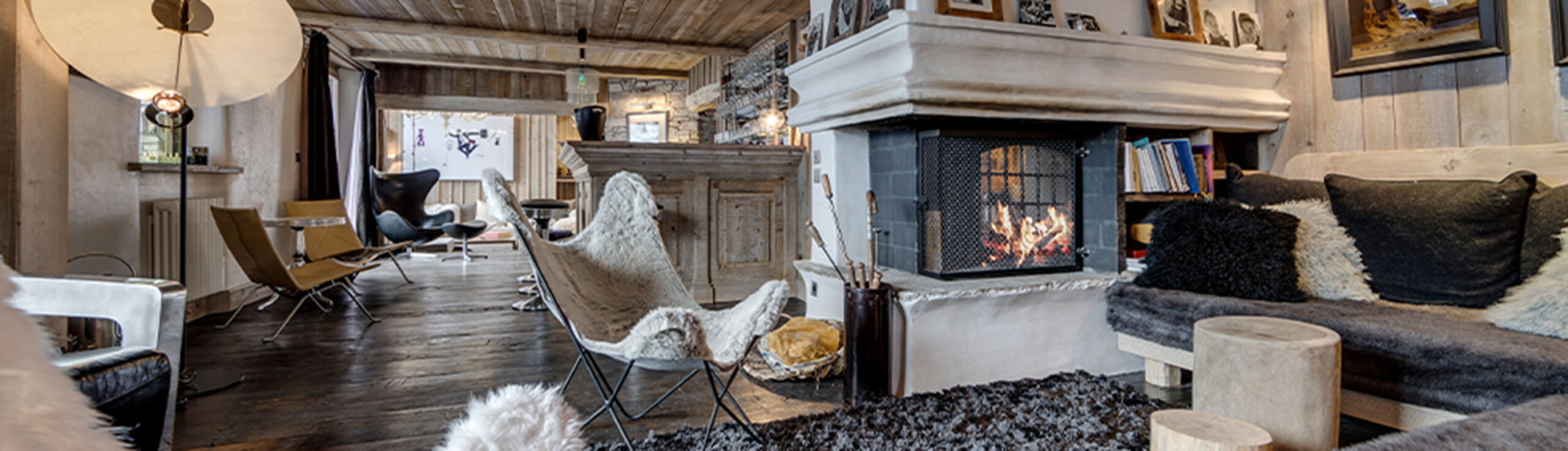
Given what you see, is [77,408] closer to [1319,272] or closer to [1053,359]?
[1053,359]

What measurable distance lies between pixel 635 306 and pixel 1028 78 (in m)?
1.60

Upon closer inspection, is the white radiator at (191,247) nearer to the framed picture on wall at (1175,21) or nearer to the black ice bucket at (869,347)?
the black ice bucket at (869,347)

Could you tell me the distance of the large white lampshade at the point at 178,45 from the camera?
2092 millimetres

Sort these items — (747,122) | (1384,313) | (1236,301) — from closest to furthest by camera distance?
(1384,313) → (1236,301) → (747,122)

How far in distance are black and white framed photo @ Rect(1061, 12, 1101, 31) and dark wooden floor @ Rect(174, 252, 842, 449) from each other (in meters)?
1.65

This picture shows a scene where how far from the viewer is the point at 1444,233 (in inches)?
82.6

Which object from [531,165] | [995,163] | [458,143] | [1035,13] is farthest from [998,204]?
[458,143]

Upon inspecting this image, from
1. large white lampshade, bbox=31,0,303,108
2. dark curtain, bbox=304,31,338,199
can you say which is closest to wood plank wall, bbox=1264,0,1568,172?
large white lampshade, bbox=31,0,303,108

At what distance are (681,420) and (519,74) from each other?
778 centimetres

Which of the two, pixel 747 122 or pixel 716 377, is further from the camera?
pixel 747 122

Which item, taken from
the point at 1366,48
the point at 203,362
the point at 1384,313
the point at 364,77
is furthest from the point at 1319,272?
the point at 364,77

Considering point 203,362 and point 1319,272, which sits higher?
point 1319,272

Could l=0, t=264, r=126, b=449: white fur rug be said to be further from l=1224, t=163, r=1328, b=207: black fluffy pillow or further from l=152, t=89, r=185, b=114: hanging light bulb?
l=1224, t=163, r=1328, b=207: black fluffy pillow

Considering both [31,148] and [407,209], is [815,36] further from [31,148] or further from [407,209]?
[407,209]
